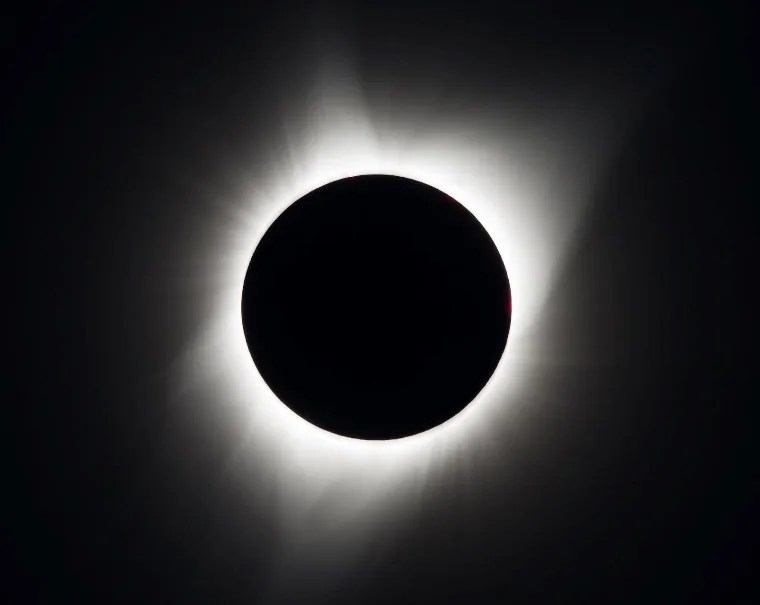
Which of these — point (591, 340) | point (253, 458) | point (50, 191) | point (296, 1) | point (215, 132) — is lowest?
point (253, 458)

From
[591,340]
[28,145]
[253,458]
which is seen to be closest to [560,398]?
[591,340]

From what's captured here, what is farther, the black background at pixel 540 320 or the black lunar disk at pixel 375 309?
the black background at pixel 540 320

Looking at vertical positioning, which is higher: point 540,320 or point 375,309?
point 540,320

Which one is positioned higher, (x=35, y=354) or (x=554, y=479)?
(x=35, y=354)

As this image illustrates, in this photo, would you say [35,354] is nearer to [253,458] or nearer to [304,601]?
[253,458]

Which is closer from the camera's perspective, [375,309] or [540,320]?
[375,309]
